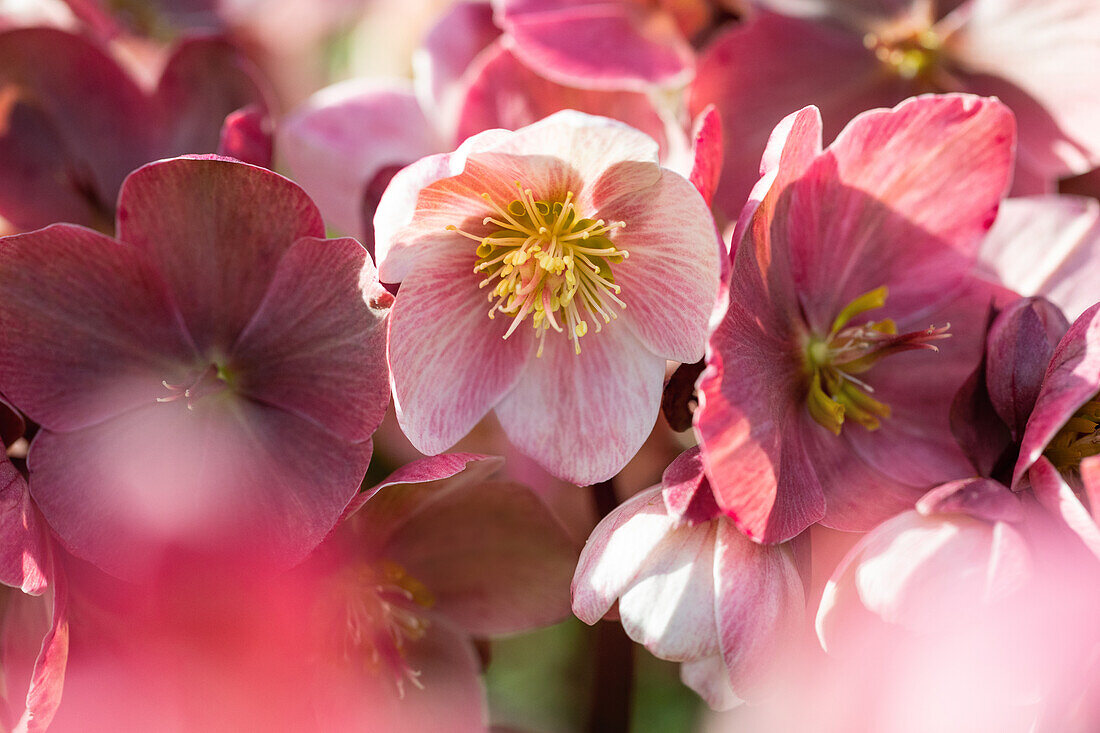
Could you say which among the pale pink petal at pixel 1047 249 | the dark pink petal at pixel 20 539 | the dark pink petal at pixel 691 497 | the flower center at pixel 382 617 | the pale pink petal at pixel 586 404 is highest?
the dark pink petal at pixel 20 539

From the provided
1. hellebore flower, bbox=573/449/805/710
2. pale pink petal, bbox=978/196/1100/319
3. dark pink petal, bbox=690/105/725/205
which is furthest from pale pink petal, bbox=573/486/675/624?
pale pink petal, bbox=978/196/1100/319

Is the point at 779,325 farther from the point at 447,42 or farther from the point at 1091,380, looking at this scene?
the point at 447,42

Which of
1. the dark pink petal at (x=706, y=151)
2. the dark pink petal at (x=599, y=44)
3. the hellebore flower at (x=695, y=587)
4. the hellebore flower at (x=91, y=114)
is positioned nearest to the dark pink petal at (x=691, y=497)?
the hellebore flower at (x=695, y=587)

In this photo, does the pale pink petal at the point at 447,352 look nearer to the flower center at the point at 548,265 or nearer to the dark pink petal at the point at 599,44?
the flower center at the point at 548,265

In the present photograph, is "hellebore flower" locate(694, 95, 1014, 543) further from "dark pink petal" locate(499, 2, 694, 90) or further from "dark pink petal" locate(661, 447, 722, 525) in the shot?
"dark pink petal" locate(499, 2, 694, 90)

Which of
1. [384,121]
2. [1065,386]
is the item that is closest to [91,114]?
[384,121]

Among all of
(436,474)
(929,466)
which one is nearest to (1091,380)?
(929,466)

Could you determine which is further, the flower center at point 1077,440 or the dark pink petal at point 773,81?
the dark pink petal at point 773,81
